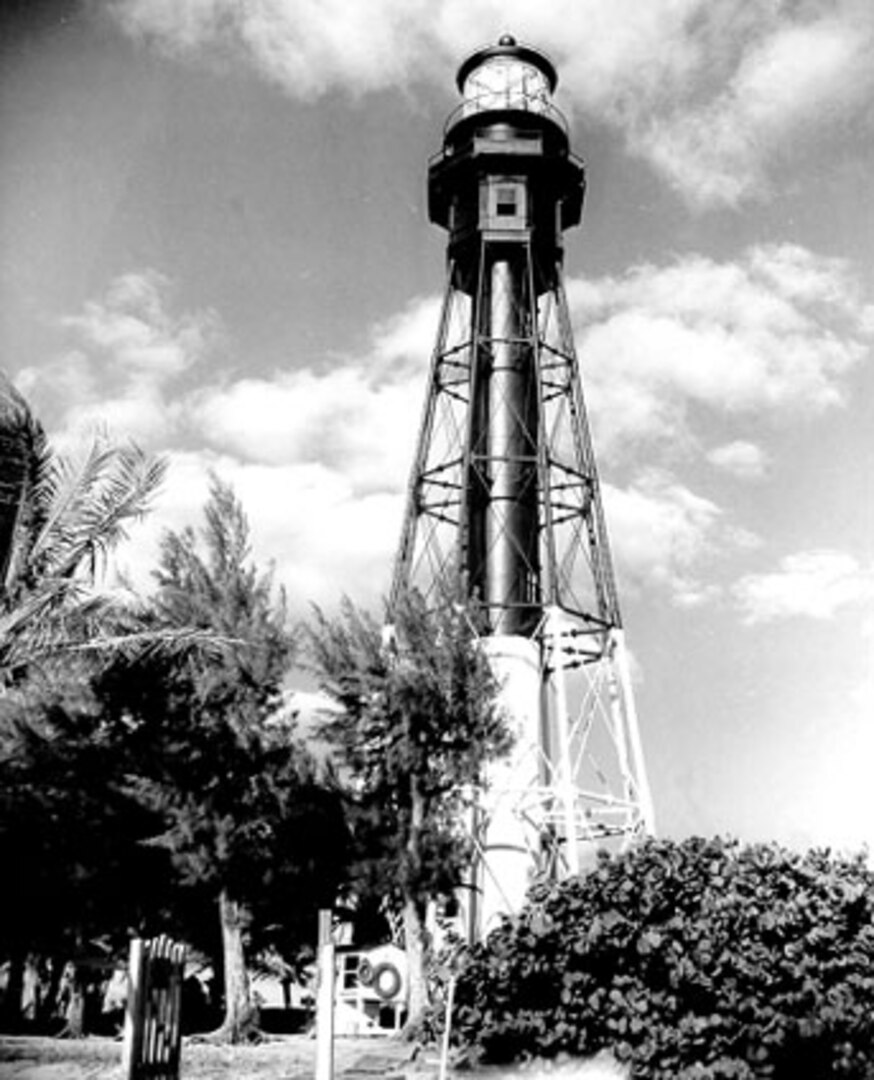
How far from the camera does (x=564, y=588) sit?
1091 inches

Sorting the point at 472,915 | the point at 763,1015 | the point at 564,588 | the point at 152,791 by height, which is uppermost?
the point at 564,588

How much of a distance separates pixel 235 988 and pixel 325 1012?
13060 mm

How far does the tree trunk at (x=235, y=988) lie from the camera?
762 inches

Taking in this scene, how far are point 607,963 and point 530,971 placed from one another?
705 millimetres

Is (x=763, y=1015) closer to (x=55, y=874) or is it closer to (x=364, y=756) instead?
(x=364, y=756)

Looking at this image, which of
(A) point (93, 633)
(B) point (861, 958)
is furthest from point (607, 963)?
(A) point (93, 633)

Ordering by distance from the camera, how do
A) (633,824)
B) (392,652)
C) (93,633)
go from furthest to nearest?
(633,824) < (392,652) < (93,633)

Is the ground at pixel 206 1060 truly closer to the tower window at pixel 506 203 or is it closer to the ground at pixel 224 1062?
the ground at pixel 224 1062

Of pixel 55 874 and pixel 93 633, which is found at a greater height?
pixel 93 633

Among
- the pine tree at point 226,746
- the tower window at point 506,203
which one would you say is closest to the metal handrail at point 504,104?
the tower window at point 506,203

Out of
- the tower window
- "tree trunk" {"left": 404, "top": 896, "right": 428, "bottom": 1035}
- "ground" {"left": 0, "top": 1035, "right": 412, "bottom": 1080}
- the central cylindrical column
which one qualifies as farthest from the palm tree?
the tower window

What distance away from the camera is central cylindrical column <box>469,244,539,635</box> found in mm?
28203

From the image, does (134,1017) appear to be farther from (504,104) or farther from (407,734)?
(504,104)

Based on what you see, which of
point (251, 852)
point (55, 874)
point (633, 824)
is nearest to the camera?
point (251, 852)
